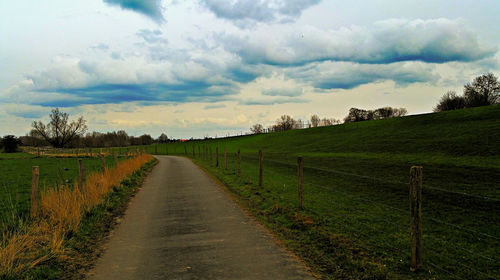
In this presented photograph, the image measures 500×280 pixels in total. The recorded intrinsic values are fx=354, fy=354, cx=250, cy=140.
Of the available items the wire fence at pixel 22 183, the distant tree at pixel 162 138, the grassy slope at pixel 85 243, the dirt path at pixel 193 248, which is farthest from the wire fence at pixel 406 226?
the distant tree at pixel 162 138

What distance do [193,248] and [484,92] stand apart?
8233 centimetres

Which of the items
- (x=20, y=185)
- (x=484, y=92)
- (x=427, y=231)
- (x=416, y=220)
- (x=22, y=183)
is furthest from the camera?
(x=484, y=92)

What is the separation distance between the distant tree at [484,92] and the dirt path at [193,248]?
76.8 m

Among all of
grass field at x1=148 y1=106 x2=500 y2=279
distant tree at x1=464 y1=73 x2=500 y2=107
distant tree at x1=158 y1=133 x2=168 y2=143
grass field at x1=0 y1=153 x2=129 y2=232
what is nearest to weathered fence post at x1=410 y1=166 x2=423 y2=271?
grass field at x1=148 y1=106 x2=500 y2=279

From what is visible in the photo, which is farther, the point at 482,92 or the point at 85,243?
the point at 482,92

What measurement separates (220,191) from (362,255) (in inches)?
374

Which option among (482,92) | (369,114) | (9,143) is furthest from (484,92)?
(9,143)

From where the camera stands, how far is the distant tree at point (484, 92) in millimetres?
70688

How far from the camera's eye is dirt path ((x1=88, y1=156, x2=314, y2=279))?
18.4 ft

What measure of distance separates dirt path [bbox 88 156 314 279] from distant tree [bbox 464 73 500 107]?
76.8 meters

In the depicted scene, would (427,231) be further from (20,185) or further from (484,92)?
(484,92)

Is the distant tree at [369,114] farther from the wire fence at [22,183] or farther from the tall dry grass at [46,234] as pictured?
the tall dry grass at [46,234]

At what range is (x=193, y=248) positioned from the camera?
7.00 meters

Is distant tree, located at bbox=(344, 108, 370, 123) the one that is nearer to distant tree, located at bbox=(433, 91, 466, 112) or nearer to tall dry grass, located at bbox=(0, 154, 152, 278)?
distant tree, located at bbox=(433, 91, 466, 112)
